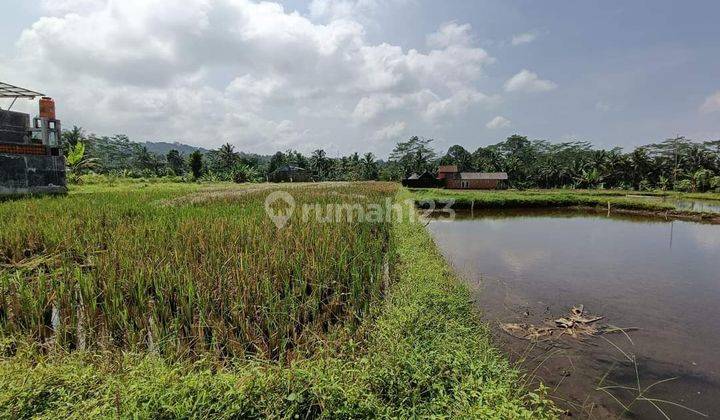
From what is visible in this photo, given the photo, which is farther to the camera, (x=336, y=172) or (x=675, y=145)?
(x=336, y=172)

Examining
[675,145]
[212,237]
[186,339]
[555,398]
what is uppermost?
[675,145]

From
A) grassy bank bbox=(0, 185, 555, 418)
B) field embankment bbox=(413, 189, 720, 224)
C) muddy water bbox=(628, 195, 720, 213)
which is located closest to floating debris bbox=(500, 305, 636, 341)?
grassy bank bbox=(0, 185, 555, 418)

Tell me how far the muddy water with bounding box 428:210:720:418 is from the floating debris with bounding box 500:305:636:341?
143mm

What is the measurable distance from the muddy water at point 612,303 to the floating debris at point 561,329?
0.14 metres

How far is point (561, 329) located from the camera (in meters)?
4.55

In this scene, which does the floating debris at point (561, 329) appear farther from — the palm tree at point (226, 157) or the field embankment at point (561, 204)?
the palm tree at point (226, 157)

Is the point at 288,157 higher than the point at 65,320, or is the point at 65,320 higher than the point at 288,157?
the point at 288,157

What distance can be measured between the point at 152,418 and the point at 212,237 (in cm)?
419

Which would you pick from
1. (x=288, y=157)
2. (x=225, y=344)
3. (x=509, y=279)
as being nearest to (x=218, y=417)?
(x=225, y=344)

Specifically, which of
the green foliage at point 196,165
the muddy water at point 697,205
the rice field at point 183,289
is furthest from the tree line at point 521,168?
the rice field at point 183,289

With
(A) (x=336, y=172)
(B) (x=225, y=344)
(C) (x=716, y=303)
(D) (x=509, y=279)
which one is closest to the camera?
(B) (x=225, y=344)

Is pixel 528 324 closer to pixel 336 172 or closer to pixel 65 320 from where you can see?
pixel 65 320

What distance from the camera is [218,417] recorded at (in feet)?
6.61

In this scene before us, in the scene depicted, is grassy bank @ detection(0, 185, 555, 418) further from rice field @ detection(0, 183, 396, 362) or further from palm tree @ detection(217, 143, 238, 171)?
palm tree @ detection(217, 143, 238, 171)
